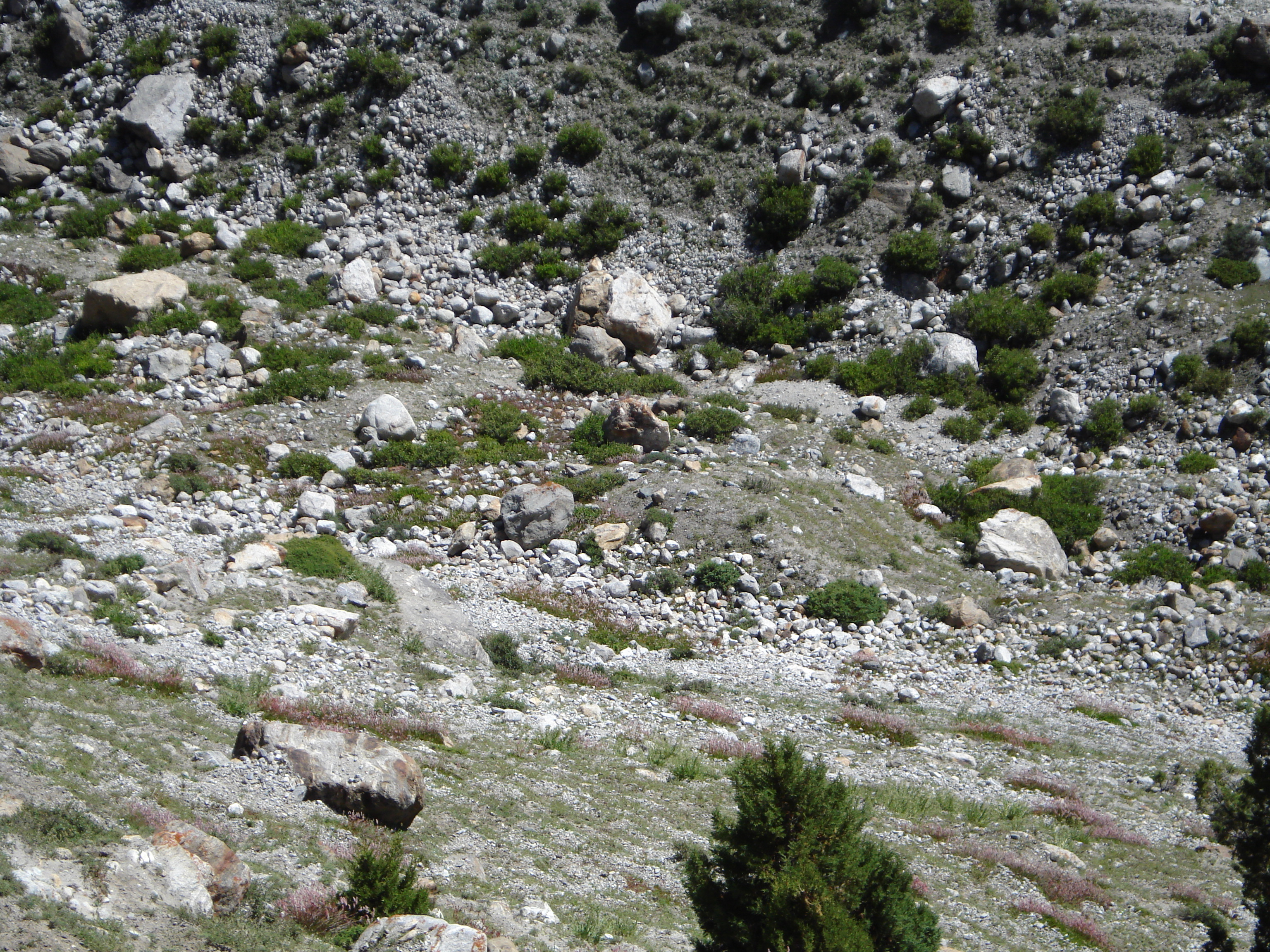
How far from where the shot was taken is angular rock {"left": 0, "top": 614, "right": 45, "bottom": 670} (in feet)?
31.6

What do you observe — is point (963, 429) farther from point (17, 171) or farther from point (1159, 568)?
point (17, 171)

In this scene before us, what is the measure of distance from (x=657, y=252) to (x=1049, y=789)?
2312 cm

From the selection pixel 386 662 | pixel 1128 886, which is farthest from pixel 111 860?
pixel 1128 886

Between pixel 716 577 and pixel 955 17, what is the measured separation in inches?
1046

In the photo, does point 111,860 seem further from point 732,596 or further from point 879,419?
point 879,419

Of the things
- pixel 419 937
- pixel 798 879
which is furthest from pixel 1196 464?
pixel 419 937

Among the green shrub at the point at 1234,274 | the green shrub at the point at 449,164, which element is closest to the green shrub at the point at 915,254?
the green shrub at the point at 1234,274

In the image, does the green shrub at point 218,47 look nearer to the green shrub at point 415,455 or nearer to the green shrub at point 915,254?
the green shrub at point 415,455

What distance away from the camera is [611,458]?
22.4 meters

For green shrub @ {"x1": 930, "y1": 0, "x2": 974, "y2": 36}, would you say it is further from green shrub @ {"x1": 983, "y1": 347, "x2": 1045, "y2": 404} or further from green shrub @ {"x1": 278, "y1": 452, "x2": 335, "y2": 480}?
green shrub @ {"x1": 278, "y1": 452, "x2": 335, "y2": 480}

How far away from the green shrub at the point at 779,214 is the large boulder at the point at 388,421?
15.4 m

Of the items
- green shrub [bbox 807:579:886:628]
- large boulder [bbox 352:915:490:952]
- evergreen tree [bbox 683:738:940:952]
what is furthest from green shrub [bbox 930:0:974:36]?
large boulder [bbox 352:915:490:952]

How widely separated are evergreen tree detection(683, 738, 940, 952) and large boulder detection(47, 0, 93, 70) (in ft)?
141

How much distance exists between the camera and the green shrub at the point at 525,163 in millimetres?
33062
